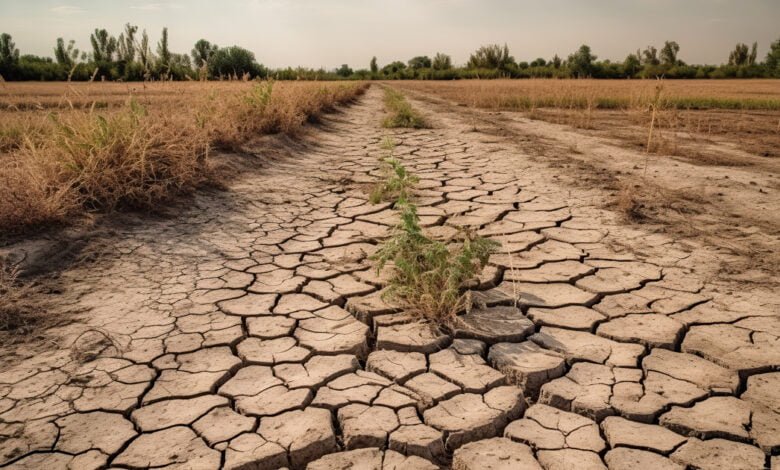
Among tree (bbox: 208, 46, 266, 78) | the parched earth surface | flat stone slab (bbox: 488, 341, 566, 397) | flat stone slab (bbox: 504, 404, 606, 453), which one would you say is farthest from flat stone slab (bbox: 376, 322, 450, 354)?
tree (bbox: 208, 46, 266, 78)

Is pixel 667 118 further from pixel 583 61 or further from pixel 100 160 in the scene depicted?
pixel 583 61

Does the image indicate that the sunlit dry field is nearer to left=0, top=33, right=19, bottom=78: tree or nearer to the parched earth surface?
the parched earth surface

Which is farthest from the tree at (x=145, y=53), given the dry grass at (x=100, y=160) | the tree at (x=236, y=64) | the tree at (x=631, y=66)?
the tree at (x=631, y=66)

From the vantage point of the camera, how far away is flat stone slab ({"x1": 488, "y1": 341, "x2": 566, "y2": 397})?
1737mm

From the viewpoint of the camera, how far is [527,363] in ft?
5.96

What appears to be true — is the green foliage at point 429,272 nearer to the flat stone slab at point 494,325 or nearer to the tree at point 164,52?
the flat stone slab at point 494,325

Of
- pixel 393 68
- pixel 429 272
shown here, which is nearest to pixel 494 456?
pixel 429 272

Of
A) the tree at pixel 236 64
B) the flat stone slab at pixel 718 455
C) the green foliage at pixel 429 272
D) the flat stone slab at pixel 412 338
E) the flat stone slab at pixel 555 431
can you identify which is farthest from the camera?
the tree at pixel 236 64

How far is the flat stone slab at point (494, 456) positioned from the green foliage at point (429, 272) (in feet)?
2.18

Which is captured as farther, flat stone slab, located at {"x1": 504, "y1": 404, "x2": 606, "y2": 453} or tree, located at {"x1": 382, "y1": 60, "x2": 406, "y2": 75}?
tree, located at {"x1": 382, "y1": 60, "x2": 406, "y2": 75}

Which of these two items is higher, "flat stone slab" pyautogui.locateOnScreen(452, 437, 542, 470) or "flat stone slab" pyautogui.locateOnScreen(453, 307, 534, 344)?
"flat stone slab" pyautogui.locateOnScreen(453, 307, 534, 344)

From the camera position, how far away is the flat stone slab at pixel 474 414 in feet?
4.88

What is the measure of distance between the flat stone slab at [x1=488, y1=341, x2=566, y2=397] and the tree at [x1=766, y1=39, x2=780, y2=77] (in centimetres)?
3714

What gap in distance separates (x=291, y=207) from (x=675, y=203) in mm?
2907
